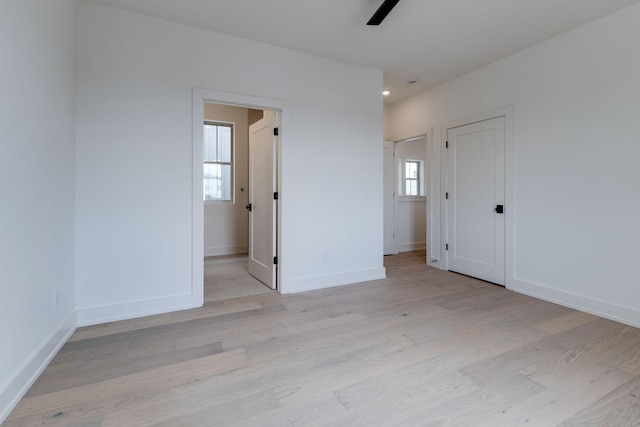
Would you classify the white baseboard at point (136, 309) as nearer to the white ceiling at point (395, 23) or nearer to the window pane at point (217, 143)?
the white ceiling at point (395, 23)

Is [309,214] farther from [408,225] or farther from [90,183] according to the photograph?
[408,225]

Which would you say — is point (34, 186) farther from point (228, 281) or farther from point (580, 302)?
point (580, 302)

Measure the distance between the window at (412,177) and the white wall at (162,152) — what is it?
3007mm

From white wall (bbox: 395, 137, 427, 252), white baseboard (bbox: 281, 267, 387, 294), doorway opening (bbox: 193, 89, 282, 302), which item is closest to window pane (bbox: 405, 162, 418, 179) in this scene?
white wall (bbox: 395, 137, 427, 252)

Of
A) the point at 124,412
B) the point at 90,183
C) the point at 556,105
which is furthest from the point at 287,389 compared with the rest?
the point at 556,105

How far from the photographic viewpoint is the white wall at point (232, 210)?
531 cm

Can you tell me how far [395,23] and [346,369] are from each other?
2973mm

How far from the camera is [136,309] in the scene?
2641 mm

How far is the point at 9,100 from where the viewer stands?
1.49 meters

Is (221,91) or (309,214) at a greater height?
(221,91)

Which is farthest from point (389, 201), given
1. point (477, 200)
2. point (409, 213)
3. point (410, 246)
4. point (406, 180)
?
point (477, 200)

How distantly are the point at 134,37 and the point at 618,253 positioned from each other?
184 inches

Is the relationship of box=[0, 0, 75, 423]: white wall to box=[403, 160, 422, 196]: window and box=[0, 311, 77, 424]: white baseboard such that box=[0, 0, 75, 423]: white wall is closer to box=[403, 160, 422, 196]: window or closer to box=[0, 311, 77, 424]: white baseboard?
box=[0, 311, 77, 424]: white baseboard

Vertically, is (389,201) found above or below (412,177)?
below
